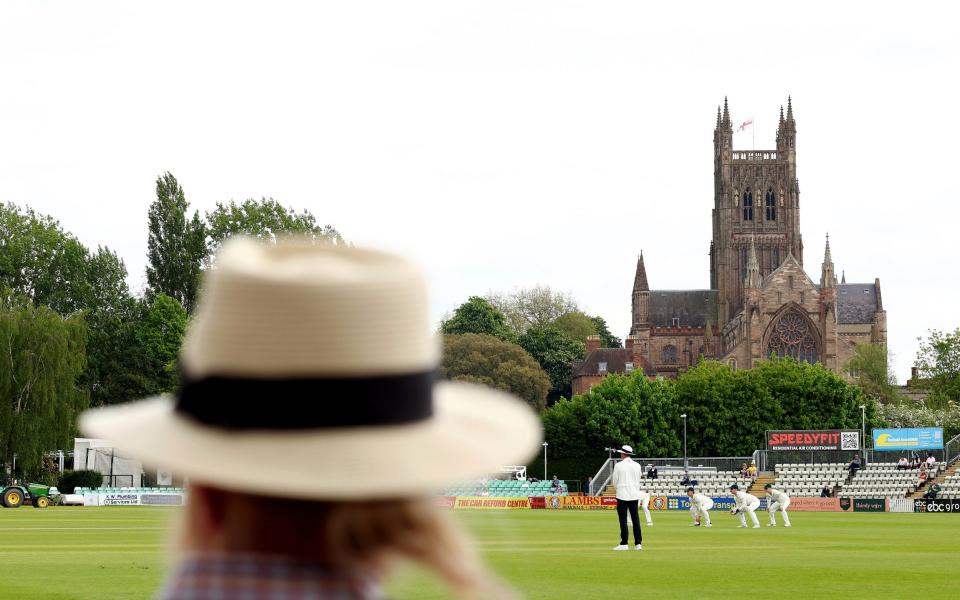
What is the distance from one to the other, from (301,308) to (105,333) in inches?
3648

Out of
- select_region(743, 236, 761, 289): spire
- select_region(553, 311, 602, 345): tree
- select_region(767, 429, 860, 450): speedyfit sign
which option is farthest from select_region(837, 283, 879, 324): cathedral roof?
select_region(767, 429, 860, 450): speedyfit sign

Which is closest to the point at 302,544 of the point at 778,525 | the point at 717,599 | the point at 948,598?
the point at 717,599

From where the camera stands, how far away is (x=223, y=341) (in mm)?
2465

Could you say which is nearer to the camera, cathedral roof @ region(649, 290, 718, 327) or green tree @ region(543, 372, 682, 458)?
green tree @ region(543, 372, 682, 458)

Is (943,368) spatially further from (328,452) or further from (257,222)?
(328,452)

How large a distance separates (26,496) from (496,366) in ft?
205

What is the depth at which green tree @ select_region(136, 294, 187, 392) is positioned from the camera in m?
87.5

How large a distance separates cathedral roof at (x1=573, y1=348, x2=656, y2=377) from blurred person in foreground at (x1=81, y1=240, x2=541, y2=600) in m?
144

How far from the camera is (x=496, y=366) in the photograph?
11912cm

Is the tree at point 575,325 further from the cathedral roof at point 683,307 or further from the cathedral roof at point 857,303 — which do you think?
the cathedral roof at point 857,303

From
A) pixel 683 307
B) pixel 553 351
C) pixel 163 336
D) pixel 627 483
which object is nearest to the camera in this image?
pixel 627 483

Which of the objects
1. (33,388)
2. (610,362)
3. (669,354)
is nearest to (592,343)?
(610,362)

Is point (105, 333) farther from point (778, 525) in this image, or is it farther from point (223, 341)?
point (223, 341)

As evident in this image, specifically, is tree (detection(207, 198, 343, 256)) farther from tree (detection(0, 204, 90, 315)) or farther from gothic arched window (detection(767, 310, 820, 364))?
gothic arched window (detection(767, 310, 820, 364))
